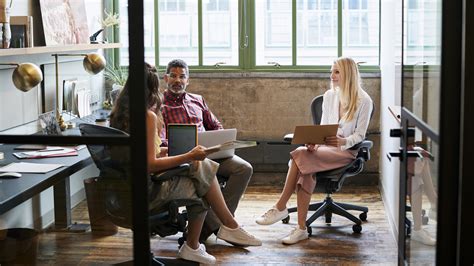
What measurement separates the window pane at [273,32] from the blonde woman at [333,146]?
5.40 ft

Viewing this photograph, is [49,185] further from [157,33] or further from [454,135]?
[157,33]

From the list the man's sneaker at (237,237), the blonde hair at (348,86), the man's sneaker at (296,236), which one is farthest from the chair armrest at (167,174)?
the blonde hair at (348,86)

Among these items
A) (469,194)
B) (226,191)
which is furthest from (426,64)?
(226,191)

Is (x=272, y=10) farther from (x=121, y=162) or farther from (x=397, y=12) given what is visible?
(x=121, y=162)

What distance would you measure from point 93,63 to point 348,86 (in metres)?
1.80

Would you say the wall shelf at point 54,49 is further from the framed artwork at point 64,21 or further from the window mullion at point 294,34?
the window mullion at point 294,34

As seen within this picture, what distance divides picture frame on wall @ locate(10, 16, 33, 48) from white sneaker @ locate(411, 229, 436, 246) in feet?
8.03

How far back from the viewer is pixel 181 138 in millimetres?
4531

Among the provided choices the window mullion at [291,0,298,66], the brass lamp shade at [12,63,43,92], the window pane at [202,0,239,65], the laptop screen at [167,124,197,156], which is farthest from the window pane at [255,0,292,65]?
the brass lamp shade at [12,63,43,92]

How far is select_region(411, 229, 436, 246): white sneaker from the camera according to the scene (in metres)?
3.02

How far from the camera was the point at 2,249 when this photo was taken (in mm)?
3170

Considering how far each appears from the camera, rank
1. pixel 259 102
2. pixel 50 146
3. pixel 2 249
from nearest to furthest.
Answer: pixel 50 146
pixel 2 249
pixel 259 102

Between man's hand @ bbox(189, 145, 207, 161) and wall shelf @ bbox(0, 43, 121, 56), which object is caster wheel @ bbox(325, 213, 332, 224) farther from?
wall shelf @ bbox(0, 43, 121, 56)

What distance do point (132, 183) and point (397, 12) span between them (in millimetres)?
3401
